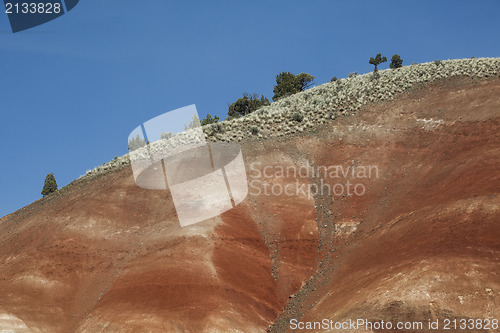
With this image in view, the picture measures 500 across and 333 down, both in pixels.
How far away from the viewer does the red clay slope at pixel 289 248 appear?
17.7m

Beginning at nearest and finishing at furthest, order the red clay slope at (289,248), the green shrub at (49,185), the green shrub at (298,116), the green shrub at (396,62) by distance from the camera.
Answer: the red clay slope at (289,248), the green shrub at (298,116), the green shrub at (49,185), the green shrub at (396,62)

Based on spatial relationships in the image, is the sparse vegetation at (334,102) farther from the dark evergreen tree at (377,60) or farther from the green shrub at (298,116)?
the dark evergreen tree at (377,60)

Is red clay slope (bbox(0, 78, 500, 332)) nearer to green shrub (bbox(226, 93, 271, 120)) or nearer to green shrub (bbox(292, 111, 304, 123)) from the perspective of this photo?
green shrub (bbox(292, 111, 304, 123))

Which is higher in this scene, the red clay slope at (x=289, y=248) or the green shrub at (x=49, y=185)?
the green shrub at (x=49, y=185)

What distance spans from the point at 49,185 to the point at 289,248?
96.8ft

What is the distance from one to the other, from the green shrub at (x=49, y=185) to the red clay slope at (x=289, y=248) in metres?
9.68

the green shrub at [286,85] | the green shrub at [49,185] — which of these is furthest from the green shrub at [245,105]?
the green shrub at [49,185]

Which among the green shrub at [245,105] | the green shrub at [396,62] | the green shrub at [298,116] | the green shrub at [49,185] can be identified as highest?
the green shrub at [396,62]

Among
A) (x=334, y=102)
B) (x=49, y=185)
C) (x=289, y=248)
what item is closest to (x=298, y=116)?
(x=334, y=102)

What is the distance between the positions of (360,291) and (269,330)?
4.95m

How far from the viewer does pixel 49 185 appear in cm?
4450

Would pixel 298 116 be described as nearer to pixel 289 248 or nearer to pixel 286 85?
pixel 289 248

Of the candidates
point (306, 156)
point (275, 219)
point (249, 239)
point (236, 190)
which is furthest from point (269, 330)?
point (306, 156)

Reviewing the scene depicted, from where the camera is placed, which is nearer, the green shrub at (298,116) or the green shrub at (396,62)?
the green shrub at (298,116)
